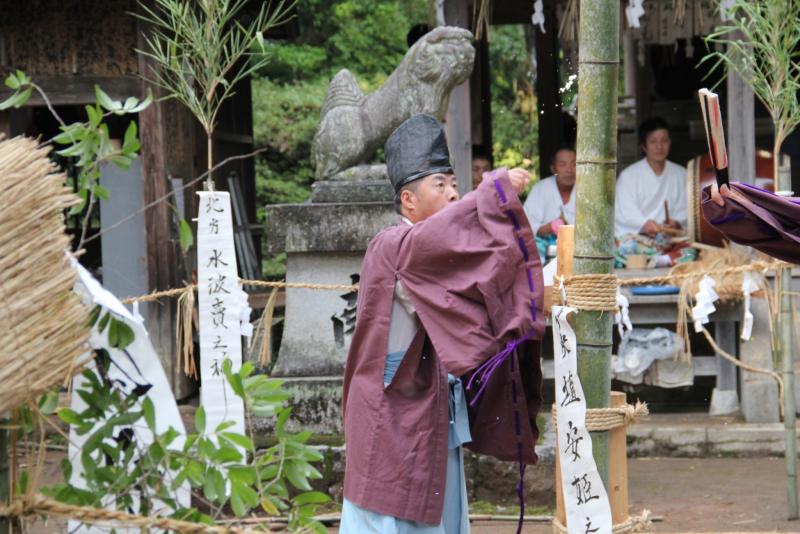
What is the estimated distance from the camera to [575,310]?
3133mm

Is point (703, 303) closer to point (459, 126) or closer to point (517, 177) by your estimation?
point (459, 126)

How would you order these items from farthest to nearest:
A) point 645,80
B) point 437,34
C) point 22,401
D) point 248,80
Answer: point 645,80
point 248,80
point 437,34
point 22,401

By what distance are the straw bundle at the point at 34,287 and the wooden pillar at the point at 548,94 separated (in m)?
10.2

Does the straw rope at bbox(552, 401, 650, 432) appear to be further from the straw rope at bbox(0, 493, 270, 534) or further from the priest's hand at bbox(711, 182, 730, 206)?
the straw rope at bbox(0, 493, 270, 534)

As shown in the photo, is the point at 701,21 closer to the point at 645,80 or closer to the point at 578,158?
the point at 645,80

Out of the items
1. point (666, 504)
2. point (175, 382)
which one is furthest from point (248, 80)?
point (666, 504)

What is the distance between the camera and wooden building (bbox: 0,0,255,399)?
833 cm

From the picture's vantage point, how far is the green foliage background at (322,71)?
1728 cm

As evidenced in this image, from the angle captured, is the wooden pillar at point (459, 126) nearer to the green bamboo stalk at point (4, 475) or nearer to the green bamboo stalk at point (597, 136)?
the green bamboo stalk at point (597, 136)

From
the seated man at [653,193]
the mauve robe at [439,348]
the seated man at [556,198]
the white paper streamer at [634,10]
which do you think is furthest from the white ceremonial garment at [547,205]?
the mauve robe at [439,348]

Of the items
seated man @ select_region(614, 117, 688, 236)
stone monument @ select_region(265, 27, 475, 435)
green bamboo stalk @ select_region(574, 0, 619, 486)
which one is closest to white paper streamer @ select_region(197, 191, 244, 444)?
stone monument @ select_region(265, 27, 475, 435)

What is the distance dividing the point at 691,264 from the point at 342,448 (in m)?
3.19

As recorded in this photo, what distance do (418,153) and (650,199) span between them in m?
5.83

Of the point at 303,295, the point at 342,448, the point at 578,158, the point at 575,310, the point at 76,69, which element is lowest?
the point at 342,448
